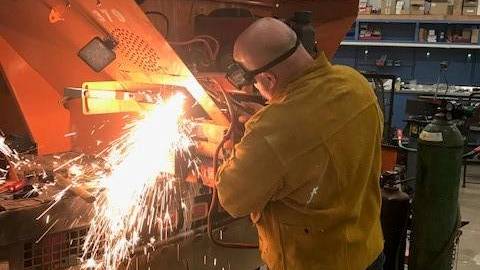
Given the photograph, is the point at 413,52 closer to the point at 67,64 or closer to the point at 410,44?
the point at 410,44

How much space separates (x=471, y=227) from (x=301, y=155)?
444 cm

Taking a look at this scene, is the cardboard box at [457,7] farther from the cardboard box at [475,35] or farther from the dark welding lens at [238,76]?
the dark welding lens at [238,76]

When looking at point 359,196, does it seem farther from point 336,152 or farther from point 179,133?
point 179,133

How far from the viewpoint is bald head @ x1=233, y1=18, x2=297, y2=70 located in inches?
71.7

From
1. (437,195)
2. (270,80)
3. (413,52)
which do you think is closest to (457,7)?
(413,52)

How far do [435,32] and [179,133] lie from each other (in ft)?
28.3

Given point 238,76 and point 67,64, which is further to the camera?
point 67,64

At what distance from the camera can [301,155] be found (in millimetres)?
1789

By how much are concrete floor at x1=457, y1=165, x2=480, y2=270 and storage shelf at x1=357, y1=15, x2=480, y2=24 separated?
9.05ft

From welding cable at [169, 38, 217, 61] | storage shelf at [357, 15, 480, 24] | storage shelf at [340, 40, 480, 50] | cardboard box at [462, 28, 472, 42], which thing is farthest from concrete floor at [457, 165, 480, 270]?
welding cable at [169, 38, 217, 61]

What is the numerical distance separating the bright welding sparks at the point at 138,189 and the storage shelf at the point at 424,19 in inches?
321

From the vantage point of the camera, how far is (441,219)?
338 centimetres

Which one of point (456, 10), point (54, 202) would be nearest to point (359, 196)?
point (54, 202)

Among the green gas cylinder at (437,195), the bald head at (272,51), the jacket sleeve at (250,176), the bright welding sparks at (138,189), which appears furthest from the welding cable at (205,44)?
the green gas cylinder at (437,195)
